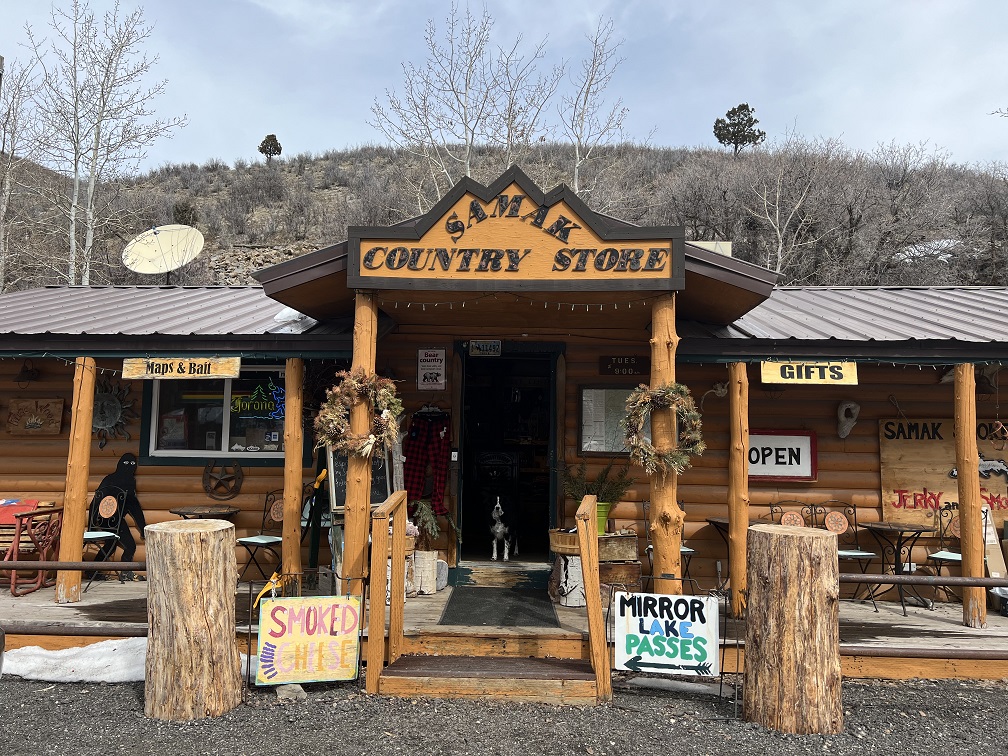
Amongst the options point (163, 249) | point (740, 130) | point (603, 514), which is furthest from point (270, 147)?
point (603, 514)

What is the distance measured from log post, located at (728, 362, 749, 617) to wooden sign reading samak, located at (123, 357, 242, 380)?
16.1 ft

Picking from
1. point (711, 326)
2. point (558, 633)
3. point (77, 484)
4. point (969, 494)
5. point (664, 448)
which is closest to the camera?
point (664, 448)

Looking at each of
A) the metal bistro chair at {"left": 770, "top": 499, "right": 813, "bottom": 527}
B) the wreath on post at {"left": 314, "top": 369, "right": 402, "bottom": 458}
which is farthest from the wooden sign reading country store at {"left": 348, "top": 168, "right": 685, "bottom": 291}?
the metal bistro chair at {"left": 770, "top": 499, "right": 813, "bottom": 527}

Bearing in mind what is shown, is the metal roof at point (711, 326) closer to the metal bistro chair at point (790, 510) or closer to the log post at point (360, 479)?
the log post at point (360, 479)

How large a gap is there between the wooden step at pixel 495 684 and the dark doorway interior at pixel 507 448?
388 cm

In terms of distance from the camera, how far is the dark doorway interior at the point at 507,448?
9.41 m

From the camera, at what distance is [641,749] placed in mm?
4133

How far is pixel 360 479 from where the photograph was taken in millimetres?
5438

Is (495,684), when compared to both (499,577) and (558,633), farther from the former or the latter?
(499,577)

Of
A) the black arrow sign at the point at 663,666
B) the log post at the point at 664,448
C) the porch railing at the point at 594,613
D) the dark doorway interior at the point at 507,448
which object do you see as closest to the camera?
the black arrow sign at the point at 663,666

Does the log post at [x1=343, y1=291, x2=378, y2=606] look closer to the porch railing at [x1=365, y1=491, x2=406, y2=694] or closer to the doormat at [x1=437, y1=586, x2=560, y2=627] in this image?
the porch railing at [x1=365, y1=491, x2=406, y2=694]

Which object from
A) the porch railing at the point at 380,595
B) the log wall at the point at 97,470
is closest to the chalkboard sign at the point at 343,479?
the log wall at the point at 97,470

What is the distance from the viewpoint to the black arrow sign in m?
4.67

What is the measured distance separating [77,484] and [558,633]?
4.89 meters
